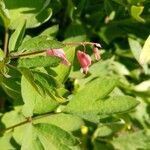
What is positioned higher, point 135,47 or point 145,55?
point 145,55

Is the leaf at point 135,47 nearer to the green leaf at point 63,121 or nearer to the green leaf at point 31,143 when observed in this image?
the green leaf at point 63,121

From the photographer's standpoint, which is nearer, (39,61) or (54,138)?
(39,61)

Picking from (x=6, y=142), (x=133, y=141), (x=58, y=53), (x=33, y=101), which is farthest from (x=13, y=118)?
(x=133, y=141)

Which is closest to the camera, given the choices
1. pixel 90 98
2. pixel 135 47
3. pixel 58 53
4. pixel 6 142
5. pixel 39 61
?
pixel 39 61

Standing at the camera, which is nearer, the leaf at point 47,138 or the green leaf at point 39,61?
the green leaf at point 39,61

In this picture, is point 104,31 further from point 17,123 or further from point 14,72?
A: point 14,72

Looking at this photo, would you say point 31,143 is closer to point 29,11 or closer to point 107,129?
point 29,11

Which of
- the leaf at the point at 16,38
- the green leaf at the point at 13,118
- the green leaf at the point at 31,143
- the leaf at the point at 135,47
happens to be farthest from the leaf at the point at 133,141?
the leaf at the point at 16,38
